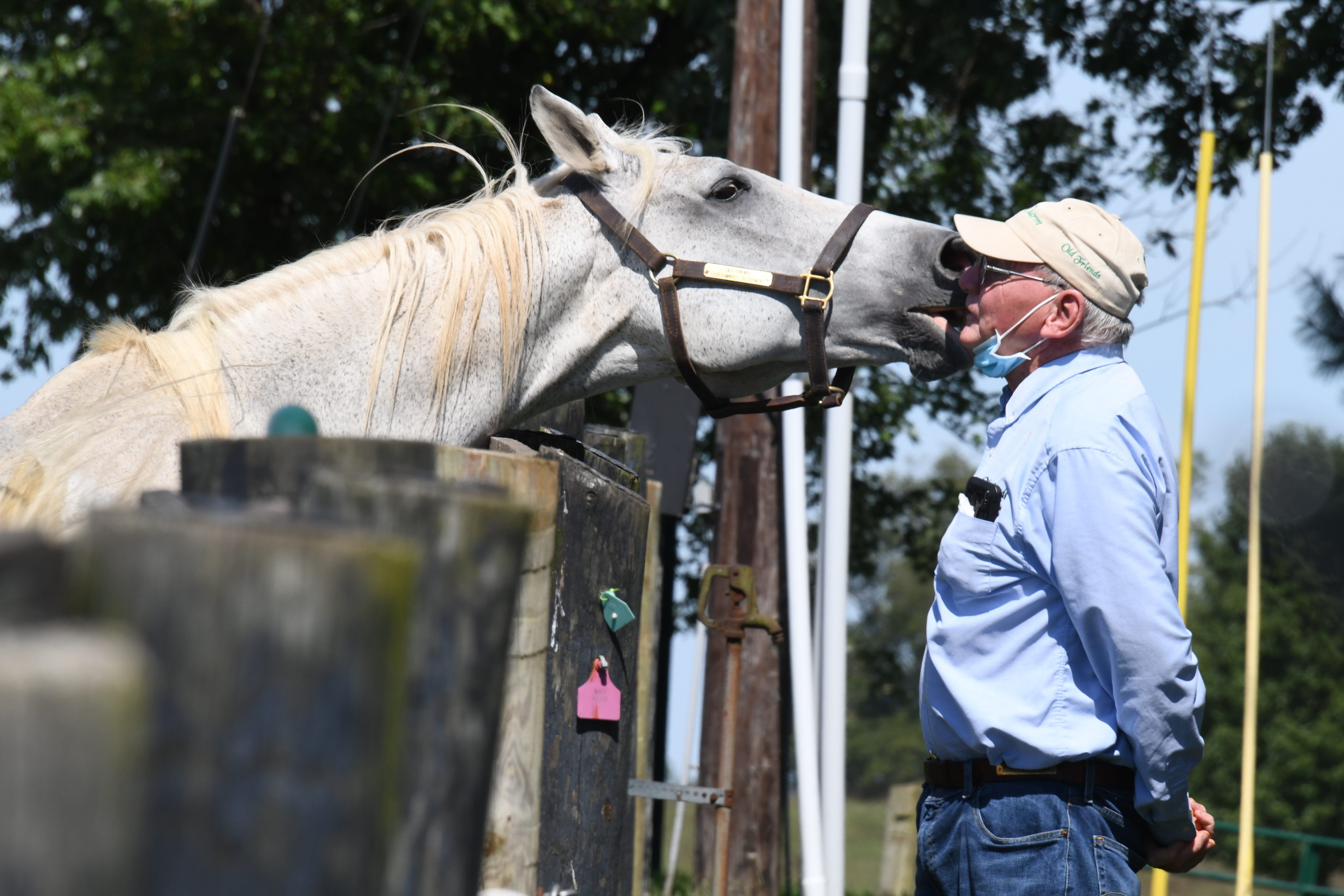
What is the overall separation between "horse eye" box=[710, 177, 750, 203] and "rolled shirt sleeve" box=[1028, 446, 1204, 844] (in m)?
1.10

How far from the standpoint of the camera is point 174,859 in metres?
0.58

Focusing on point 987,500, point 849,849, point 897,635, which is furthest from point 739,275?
point 897,635

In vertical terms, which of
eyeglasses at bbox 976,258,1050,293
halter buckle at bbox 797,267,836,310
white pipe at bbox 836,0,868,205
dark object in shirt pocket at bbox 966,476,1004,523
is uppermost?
white pipe at bbox 836,0,868,205

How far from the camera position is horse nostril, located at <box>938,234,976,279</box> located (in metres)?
2.69

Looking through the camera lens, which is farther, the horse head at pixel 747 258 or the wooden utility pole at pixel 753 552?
the wooden utility pole at pixel 753 552

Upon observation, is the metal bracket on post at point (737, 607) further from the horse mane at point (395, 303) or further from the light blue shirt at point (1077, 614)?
the light blue shirt at point (1077, 614)

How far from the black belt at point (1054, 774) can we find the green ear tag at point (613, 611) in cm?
74

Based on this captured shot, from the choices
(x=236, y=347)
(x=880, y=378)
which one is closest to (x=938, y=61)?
(x=880, y=378)

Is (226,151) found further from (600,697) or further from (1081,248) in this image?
(1081,248)

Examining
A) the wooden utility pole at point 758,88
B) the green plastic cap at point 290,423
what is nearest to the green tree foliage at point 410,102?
the wooden utility pole at point 758,88

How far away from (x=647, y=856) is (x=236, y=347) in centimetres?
364

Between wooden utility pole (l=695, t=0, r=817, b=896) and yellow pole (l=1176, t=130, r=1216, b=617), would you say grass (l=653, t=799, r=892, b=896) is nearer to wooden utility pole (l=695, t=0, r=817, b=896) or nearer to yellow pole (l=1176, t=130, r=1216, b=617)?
wooden utility pole (l=695, t=0, r=817, b=896)

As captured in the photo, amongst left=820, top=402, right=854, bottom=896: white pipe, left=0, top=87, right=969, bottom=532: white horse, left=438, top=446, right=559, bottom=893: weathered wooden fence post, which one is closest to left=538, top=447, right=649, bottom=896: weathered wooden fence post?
left=438, top=446, right=559, bottom=893: weathered wooden fence post

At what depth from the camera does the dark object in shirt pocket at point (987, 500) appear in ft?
6.59
